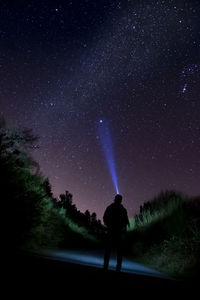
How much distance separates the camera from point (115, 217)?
25.5 ft

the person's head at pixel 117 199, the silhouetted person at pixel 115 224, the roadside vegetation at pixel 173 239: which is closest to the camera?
the silhouetted person at pixel 115 224

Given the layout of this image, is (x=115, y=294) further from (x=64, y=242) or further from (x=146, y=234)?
(x=64, y=242)

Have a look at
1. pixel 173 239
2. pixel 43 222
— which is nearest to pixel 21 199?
pixel 43 222

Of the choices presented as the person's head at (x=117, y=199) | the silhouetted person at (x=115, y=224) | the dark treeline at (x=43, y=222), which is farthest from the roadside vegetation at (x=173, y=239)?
the person's head at (x=117, y=199)

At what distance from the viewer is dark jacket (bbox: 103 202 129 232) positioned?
7766 millimetres

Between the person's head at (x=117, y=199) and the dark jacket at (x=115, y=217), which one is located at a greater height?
the person's head at (x=117, y=199)

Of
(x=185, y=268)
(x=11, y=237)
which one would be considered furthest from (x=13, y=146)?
(x=185, y=268)

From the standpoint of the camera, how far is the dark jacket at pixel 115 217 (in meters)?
7.77

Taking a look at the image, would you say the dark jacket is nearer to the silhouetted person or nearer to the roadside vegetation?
the silhouetted person

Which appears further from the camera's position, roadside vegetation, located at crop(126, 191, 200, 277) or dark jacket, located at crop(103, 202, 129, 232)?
roadside vegetation, located at crop(126, 191, 200, 277)

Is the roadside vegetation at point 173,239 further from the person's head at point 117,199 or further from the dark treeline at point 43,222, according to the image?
the person's head at point 117,199

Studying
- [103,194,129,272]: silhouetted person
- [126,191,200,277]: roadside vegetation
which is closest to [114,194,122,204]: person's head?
[103,194,129,272]: silhouetted person

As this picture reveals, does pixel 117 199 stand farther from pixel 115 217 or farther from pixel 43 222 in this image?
pixel 43 222

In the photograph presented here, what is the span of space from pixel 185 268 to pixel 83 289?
545 centimetres
